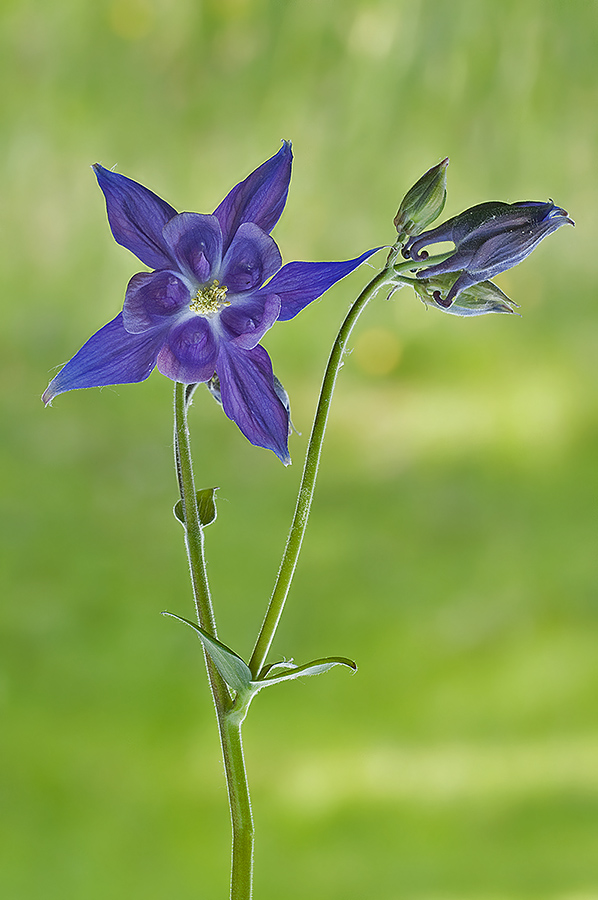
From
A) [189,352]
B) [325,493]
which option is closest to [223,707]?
[189,352]

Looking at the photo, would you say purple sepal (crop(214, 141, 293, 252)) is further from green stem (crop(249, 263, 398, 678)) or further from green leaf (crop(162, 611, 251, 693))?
green leaf (crop(162, 611, 251, 693))

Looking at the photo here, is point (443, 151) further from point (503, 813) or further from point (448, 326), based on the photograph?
point (503, 813)

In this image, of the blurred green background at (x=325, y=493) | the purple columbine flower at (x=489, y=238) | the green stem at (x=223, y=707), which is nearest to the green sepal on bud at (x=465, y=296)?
the purple columbine flower at (x=489, y=238)

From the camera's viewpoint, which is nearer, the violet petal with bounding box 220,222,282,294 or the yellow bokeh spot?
the violet petal with bounding box 220,222,282,294

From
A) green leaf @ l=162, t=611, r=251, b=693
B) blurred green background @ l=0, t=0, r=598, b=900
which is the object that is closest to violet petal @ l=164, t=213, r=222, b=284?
green leaf @ l=162, t=611, r=251, b=693

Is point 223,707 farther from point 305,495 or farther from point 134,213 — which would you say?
point 134,213

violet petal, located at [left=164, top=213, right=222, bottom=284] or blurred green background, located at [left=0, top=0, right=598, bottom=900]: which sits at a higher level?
blurred green background, located at [left=0, top=0, right=598, bottom=900]

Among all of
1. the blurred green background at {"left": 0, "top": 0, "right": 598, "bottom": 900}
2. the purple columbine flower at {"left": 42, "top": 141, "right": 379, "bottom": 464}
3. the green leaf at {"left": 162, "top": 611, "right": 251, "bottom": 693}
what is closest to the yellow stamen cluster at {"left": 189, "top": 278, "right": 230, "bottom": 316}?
the purple columbine flower at {"left": 42, "top": 141, "right": 379, "bottom": 464}

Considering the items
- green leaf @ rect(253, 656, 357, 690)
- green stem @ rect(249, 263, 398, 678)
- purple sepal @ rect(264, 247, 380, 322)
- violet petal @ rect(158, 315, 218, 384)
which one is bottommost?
green leaf @ rect(253, 656, 357, 690)
